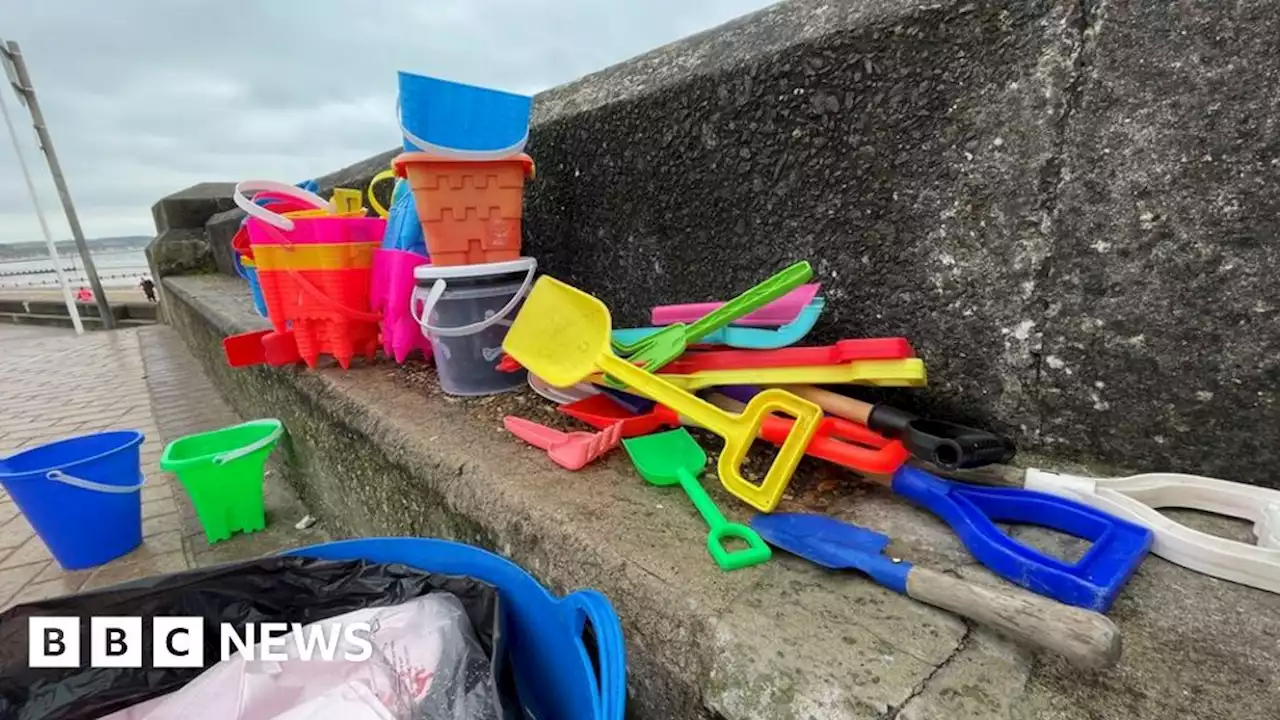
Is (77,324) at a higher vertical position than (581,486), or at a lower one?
lower

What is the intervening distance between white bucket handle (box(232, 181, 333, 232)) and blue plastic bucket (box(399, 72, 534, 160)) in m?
0.52

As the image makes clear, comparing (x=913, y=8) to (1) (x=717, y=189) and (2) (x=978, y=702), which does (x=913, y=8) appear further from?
(2) (x=978, y=702)

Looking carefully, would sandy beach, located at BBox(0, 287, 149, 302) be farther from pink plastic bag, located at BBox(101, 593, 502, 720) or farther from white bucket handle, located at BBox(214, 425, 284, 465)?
pink plastic bag, located at BBox(101, 593, 502, 720)

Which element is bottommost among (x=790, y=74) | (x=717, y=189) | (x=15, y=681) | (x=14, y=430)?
(x=14, y=430)

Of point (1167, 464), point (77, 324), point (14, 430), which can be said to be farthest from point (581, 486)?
point (77, 324)

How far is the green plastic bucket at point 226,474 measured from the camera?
1757 mm

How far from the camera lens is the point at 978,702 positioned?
0.53 m

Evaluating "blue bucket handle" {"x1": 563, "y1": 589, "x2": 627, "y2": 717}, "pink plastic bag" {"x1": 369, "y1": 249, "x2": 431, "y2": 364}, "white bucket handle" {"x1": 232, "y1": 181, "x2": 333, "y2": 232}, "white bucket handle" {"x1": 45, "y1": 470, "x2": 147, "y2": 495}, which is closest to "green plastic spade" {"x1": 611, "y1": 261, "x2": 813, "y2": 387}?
"blue bucket handle" {"x1": 563, "y1": 589, "x2": 627, "y2": 717}

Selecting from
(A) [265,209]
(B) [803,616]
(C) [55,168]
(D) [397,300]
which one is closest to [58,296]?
(C) [55,168]

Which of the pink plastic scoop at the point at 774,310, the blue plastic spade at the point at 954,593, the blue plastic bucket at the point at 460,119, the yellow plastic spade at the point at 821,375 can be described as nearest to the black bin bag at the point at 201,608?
the blue plastic spade at the point at 954,593

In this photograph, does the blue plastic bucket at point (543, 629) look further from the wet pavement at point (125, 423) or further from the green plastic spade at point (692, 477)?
the wet pavement at point (125, 423)

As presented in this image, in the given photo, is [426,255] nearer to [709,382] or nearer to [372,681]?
[709,382]

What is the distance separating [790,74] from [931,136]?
28 centimetres

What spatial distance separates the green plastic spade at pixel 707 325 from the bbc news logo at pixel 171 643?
63 centimetres
